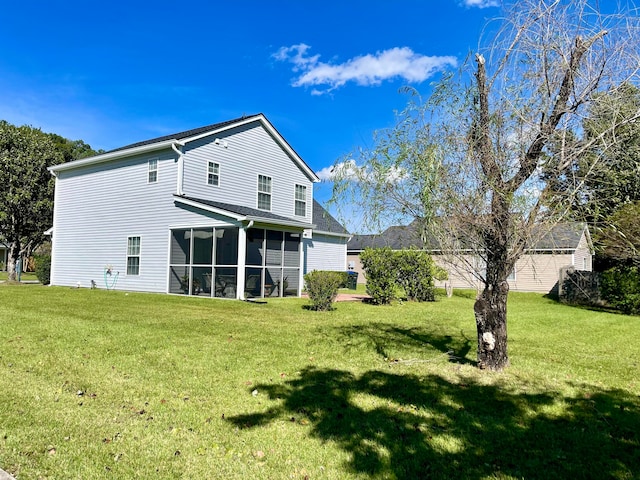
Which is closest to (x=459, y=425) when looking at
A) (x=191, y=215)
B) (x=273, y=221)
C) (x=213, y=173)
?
(x=273, y=221)

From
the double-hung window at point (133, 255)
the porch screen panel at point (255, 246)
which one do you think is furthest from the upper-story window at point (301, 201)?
the double-hung window at point (133, 255)

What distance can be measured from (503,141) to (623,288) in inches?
455

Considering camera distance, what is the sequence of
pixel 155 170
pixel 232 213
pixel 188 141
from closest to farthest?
pixel 232 213 → pixel 188 141 → pixel 155 170

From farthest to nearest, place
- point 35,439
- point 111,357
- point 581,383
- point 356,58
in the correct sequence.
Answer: point 356,58, point 111,357, point 581,383, point 35,439

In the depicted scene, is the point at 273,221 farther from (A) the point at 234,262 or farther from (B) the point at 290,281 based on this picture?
(B) the point at 290,281

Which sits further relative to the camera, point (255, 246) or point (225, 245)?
point (255, 246)

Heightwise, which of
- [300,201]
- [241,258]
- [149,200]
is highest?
[300,201]

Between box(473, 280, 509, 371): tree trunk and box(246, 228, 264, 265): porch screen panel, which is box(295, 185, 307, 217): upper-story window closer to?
box(246, 228, 264, 265): porch screen panel

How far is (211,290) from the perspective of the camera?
47.5 ft

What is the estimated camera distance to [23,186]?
20.4m

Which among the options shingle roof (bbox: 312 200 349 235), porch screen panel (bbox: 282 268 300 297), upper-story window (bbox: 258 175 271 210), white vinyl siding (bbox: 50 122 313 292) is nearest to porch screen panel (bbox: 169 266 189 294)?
white vinyl siding (bbox: 50 122 313 292)

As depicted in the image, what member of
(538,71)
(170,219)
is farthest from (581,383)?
(170,219)

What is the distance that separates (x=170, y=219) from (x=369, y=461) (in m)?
13.8

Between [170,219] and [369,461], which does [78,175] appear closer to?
[170,219]
